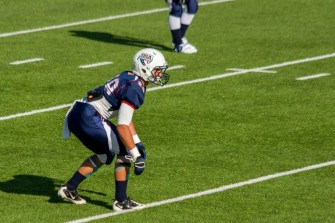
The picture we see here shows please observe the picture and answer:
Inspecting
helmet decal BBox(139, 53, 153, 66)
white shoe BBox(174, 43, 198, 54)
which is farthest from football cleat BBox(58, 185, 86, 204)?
white shoe BBox(174, 43, 198, 54)

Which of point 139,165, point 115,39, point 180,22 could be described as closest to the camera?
point 139,165

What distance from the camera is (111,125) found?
11352mm

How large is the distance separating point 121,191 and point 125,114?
84cm

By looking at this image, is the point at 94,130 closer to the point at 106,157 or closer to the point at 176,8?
the point at 106,157

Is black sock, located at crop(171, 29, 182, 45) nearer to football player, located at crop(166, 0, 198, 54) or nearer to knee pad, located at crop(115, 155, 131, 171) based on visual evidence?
football player, located at crop(166, 0, 198, 54)

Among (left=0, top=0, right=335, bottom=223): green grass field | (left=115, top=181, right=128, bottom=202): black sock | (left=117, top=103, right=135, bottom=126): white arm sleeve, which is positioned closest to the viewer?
(left=117, top=103, right=135, bottom=126): white arm sleeve

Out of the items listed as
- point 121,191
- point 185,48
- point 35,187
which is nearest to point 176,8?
point 185,48

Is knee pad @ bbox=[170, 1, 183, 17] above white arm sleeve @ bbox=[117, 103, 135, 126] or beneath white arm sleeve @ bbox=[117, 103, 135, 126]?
beneath

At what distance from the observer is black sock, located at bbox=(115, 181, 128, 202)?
1124cm

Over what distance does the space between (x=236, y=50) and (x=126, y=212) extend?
29.6 ft

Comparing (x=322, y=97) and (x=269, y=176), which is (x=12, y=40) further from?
(x=269, y=176)

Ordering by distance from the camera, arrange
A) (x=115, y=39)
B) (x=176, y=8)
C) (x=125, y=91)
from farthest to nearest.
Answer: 1. (x=115, y=39)
2. (x=176, y=8)
3. (x=125, y=91)

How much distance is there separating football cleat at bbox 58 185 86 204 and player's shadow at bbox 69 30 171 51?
886 cm

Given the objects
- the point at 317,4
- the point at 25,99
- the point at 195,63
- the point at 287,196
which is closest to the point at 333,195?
the point at 287,196
